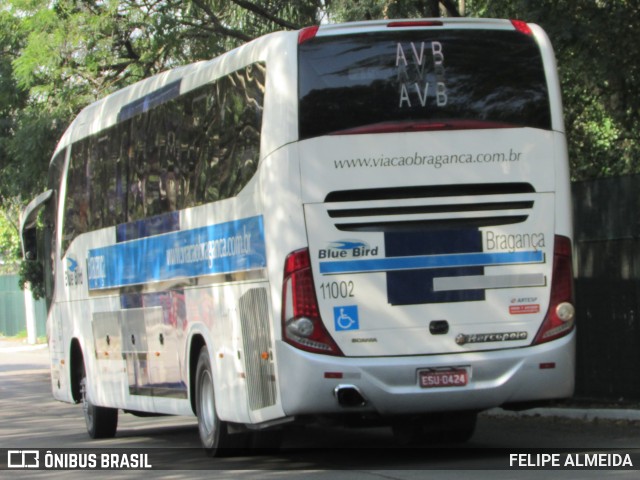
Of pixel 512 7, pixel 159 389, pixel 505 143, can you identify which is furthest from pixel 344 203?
pixel 512 7

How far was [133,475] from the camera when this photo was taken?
11250 mm

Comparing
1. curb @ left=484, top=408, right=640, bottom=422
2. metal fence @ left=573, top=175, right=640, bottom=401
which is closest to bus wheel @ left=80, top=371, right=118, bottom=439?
curb @ left=484, top=408, right=640, bottom=422

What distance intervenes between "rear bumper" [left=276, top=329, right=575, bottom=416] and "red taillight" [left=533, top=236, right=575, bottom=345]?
12 cm

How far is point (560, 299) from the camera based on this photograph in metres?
10.7

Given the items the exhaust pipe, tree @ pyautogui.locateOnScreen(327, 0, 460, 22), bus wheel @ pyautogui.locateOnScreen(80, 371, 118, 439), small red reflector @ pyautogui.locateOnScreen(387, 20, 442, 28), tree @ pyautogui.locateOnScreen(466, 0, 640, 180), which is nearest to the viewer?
the exhaust pipe

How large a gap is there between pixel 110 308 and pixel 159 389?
1.66 m

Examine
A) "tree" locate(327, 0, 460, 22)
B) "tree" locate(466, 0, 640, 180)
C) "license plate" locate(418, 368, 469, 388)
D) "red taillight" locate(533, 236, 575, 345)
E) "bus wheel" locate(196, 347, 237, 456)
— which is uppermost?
"tree" locate(327, 0, 460, 22)

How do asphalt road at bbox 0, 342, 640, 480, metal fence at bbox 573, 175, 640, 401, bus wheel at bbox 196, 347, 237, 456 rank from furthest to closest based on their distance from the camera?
1. metal fence at bbox 573, 175, 640, 401
2. bus wheel at bbox 196, 347, 237, 456
3. asphalt road at bbox 0, 342, 640, 480

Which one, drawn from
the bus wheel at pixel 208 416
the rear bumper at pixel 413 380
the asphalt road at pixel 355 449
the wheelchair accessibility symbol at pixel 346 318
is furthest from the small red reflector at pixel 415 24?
the bus wheel at pixel 208 416

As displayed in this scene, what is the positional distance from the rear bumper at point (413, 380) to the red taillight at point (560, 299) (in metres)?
0.12

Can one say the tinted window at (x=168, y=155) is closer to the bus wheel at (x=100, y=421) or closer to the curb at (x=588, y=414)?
the bus wheel at (x=100, y=421)

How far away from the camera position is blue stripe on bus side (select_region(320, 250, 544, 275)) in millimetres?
10336

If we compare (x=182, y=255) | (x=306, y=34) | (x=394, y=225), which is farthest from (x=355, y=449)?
(x=306, y=34)

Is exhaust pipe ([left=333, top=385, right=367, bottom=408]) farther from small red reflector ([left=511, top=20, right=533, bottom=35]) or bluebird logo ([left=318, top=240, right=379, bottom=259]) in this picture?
small red reflector ([left=511, top=20, right=533, bottom=35])
